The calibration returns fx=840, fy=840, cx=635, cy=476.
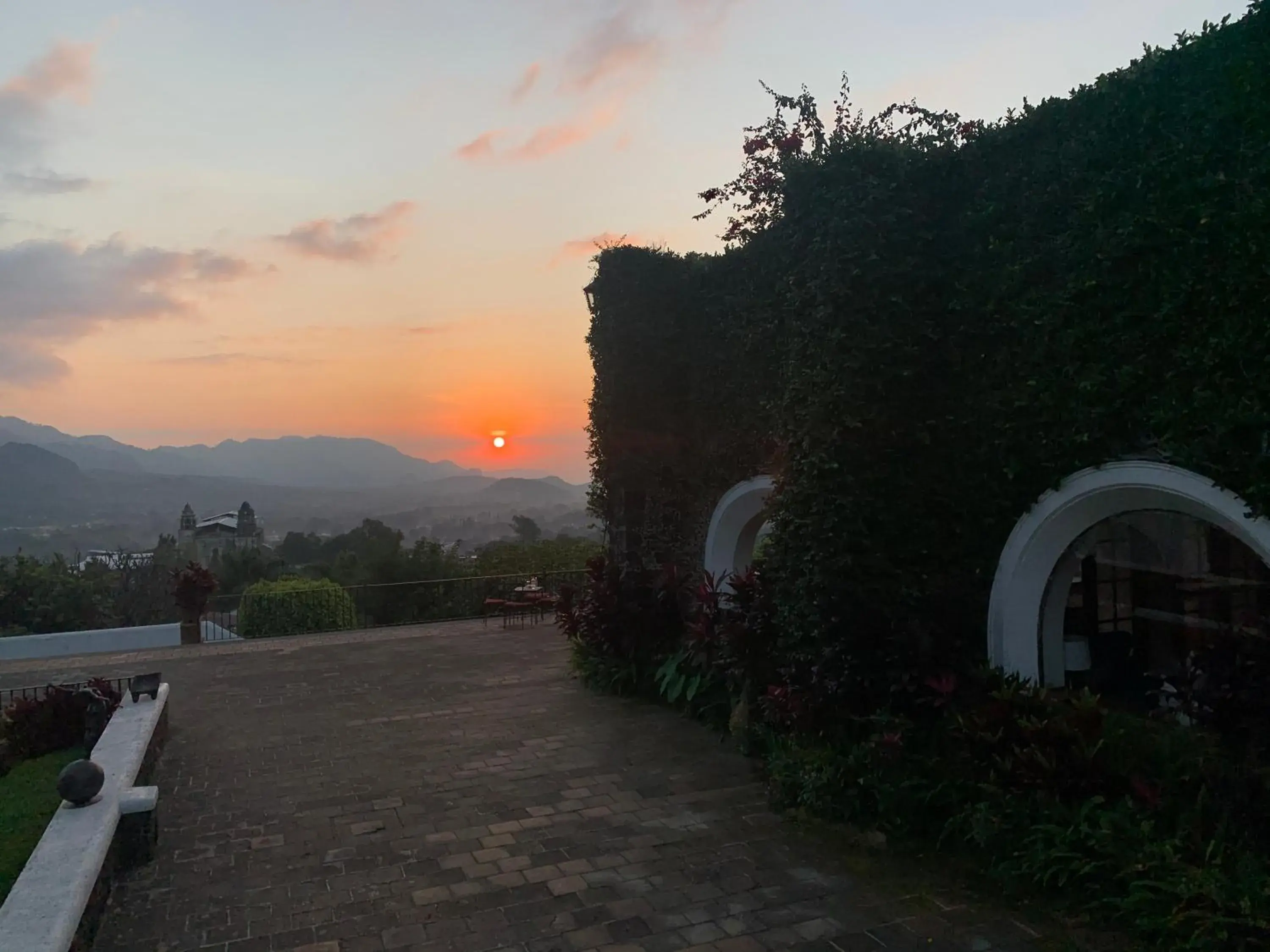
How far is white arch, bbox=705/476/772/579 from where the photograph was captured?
1057 cm

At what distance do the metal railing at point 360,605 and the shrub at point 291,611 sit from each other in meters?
0.01

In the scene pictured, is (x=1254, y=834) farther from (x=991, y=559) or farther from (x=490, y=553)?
(x=490, y=553)

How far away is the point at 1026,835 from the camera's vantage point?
17.4ft

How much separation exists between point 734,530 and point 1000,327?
16.5ft

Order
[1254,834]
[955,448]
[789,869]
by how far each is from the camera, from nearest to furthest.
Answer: [1254,834] → [789,869] → [955,448]

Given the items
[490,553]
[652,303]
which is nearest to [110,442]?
[490,553]

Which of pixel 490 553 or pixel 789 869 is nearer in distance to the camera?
pixel 789 869

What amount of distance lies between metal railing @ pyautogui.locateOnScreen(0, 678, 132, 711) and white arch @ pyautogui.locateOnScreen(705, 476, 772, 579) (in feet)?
23.4

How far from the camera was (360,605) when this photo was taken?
801 inches

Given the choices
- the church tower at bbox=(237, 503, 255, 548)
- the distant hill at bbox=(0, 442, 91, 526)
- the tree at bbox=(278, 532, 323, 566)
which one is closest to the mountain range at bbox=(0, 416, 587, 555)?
the distant hill at bbox=(0, 442, 91, 526)

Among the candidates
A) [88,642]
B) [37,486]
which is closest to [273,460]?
[37,486]

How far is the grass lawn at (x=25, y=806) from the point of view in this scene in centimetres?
590

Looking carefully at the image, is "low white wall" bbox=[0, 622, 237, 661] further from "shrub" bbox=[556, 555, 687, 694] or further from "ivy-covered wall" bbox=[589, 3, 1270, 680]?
"ivy-covered wall" bbox=[589, 3, 1270, 680]

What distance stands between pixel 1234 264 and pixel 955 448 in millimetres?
2330
